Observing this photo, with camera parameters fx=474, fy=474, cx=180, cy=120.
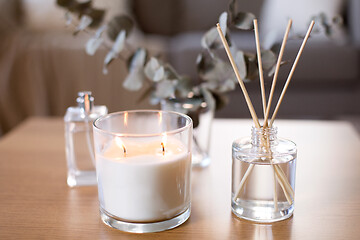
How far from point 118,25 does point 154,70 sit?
122 mm

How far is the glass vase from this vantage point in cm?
74

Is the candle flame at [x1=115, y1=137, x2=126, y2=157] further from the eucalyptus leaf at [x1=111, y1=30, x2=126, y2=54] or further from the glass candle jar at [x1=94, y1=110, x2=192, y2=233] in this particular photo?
the eucalyptus leaf at [x1=111, y1=30, x2=126, y2=54]

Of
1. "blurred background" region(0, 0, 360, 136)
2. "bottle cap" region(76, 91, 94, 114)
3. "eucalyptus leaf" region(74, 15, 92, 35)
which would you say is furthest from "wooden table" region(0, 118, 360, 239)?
"blurred background" region(0, 0, 360, 136)

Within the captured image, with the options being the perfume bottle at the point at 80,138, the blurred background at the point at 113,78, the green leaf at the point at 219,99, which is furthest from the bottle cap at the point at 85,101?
the blurred background at the point at 113,78

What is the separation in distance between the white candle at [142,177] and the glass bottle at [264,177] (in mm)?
70

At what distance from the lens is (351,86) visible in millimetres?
1942

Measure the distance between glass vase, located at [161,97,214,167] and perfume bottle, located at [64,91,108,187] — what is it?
0.12 metres

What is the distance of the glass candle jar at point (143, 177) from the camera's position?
49 cm

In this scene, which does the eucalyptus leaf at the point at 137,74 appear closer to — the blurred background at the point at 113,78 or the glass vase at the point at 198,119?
the glass vase at the point at 198,119

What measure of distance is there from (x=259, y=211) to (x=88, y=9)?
436 mm

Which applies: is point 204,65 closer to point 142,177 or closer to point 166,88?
point 166,88

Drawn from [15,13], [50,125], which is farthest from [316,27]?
[15,13]

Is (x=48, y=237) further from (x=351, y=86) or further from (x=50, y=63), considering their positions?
(x=351, y=86)

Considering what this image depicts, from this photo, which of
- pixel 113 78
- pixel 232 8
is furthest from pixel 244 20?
pixel 113 78
